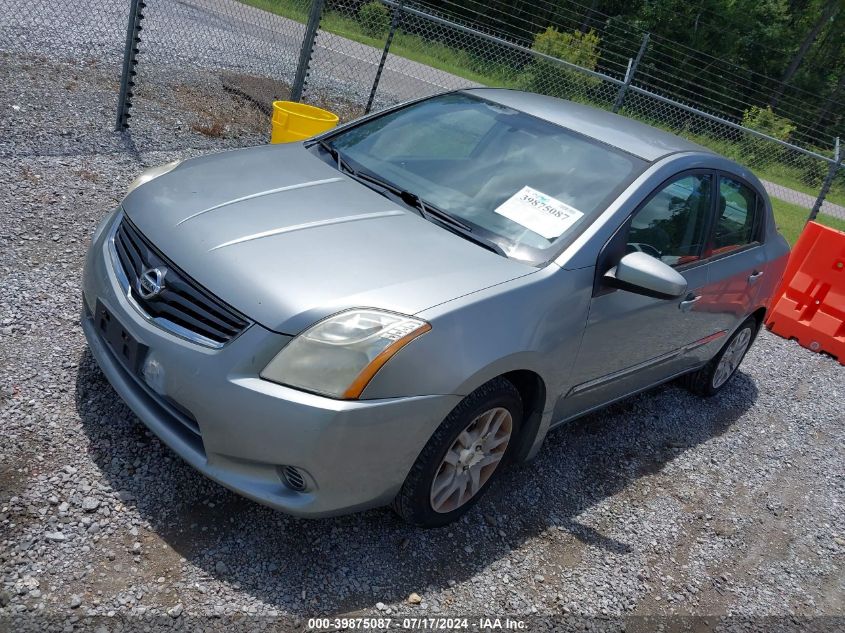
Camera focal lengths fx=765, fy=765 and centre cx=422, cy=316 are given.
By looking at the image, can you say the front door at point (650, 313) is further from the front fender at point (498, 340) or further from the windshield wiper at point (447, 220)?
the windshield wiper at point (447, 220)

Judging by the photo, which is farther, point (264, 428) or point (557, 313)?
point (557, 313)

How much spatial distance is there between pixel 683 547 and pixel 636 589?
0.52 metres

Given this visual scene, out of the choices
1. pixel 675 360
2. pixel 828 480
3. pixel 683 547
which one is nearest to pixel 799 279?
pixel 828 480

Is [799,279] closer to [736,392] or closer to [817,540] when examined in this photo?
[736,392]

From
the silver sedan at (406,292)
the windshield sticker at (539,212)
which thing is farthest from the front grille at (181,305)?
the windshield sticker at (539,212)

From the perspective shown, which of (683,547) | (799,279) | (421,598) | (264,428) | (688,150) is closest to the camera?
(264,428)

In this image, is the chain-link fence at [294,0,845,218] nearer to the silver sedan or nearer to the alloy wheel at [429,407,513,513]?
the silver sedan

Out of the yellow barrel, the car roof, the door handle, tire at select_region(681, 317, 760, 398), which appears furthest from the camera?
the yellow barrel

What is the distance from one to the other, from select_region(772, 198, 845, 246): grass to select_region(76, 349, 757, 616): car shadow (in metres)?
10.1

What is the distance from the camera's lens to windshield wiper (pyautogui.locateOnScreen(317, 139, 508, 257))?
331 centimetres

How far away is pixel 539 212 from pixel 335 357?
4.41 ft

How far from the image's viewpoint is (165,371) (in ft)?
8.90

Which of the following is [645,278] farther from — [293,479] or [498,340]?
[293,479]

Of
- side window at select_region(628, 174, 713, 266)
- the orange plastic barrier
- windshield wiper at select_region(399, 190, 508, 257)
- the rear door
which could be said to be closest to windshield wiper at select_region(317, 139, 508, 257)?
windshield wiper at select_region(399, 190, 508, 257)
